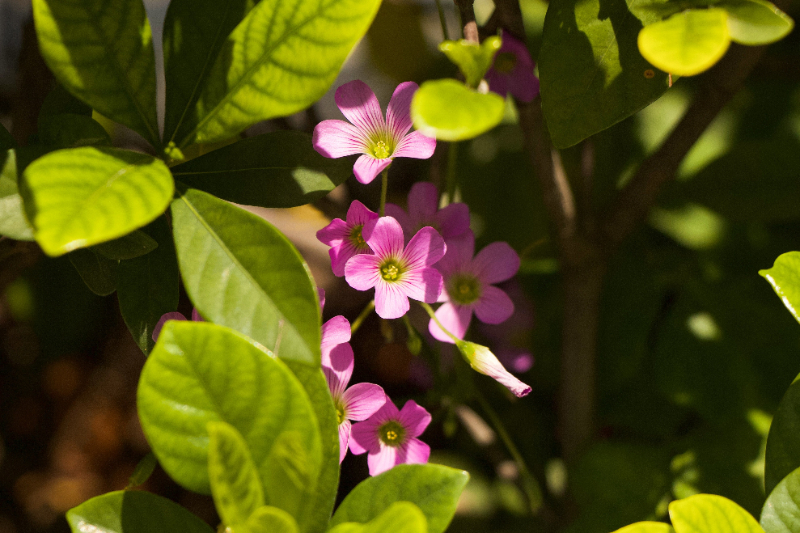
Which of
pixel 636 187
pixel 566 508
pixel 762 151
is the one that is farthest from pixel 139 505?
pixel 762 151

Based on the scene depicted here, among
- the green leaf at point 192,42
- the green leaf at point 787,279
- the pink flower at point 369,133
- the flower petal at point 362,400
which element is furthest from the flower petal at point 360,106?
the green leaf at point 787,279

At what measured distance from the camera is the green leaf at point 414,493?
41 cm

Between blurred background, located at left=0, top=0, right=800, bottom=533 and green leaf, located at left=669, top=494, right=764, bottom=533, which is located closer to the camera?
green leaf, located at left=669, top=494, right=764, bottom=533

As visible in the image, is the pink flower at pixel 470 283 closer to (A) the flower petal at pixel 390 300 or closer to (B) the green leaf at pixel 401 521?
(A) the flower petal at pixel 390 300

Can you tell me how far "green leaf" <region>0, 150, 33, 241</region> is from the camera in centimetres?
40

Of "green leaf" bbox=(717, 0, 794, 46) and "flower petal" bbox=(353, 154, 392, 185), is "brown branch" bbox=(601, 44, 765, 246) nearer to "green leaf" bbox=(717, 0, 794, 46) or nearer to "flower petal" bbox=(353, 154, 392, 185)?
"green leaf" bbox=(717, 0, 794, 46)

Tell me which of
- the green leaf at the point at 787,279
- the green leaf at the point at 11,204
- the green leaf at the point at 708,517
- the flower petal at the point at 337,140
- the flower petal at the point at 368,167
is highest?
the green leaf at the point at 11,204

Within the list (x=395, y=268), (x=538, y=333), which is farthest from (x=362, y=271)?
(x=538, y=333)

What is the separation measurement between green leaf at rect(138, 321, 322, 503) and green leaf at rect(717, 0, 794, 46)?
0.35m

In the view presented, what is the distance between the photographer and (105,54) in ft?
1.43

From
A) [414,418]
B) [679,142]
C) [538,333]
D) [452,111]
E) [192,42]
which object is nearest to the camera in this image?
[452,111]

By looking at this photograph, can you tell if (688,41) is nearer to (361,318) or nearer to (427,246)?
(427,246)

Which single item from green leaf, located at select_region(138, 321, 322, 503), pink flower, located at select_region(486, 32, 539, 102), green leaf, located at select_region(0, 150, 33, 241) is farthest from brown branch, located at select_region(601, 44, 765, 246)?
green leaf, located at select_region(0, 150, 33, 241)

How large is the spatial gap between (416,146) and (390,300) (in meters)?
0.13
